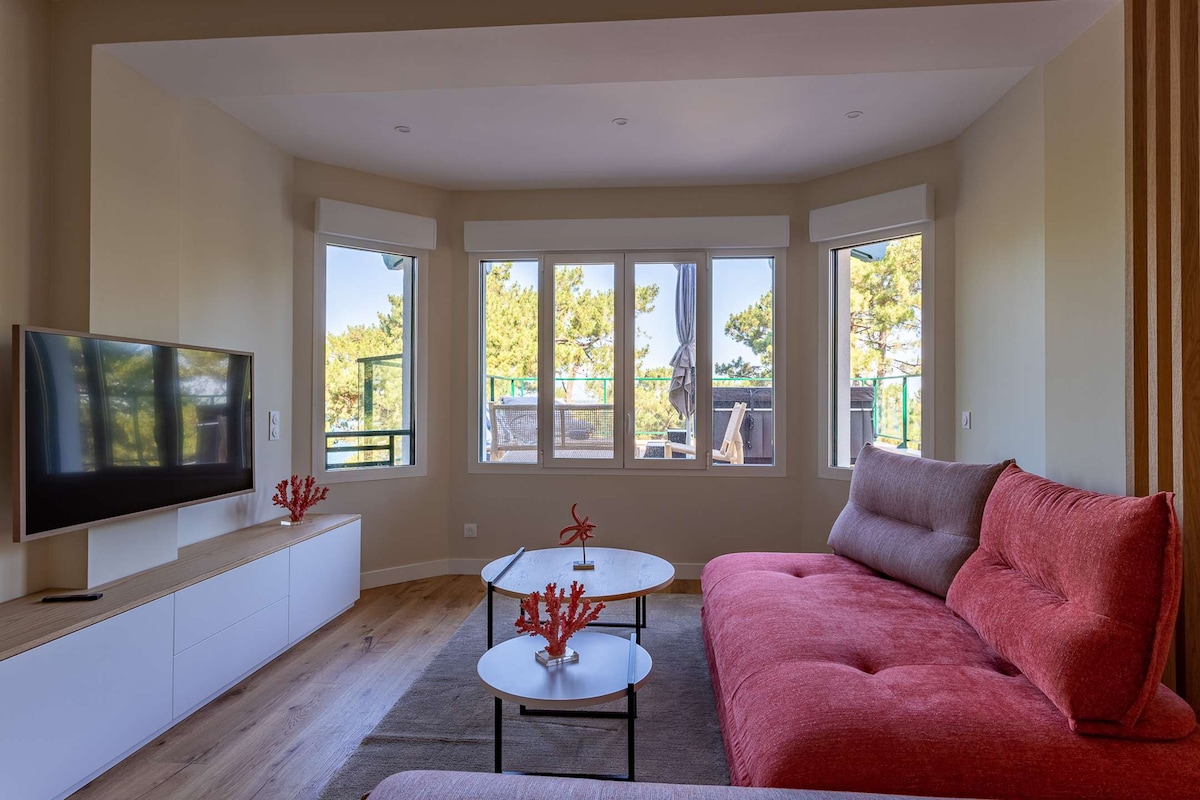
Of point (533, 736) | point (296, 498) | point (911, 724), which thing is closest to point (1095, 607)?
point (911, 724)

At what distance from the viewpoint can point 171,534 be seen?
2631 mm

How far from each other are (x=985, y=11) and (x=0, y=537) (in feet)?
11.8

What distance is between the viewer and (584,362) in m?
4.36

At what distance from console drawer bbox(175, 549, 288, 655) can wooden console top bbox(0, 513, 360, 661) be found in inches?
1.3

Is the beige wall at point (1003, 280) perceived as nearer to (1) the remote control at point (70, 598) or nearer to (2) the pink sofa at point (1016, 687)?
(2) the pink sofa at point (1016, 687)

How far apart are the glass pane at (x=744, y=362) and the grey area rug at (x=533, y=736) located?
5.73 ft

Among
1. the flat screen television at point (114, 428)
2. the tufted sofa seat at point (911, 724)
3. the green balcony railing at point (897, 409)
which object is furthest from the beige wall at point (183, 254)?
the green balcony railing at point (897, 409)

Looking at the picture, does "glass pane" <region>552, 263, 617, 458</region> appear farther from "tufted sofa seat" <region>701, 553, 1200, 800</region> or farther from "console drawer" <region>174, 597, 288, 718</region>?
"tufted sofa seat" <region>701, 553, 1200, 800</region>

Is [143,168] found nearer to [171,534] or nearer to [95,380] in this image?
[95,380]

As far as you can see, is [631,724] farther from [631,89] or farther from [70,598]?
[631,89]

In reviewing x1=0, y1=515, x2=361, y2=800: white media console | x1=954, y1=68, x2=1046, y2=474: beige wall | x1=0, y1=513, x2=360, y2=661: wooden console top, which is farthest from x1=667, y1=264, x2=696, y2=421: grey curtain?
x1=0, y1=515, x2=361, y2=800: white media console

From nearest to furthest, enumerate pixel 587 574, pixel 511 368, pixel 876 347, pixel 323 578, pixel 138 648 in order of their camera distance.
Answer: pixel 138 648, pixel 587 574, pixel 323 578, pixel 876 347, pixel 511 368

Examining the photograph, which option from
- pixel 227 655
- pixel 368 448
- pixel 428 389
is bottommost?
pixel 227 655

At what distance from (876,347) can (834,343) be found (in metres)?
0.26
